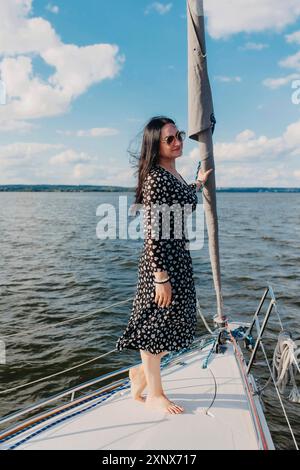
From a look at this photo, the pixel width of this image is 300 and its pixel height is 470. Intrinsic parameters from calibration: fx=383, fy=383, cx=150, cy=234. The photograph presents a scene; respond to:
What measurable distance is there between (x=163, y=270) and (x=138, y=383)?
1181 millimetres

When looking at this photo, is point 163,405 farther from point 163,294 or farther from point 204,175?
point 204,175

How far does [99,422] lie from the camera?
307 cm

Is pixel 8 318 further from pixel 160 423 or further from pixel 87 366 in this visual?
pixel 160 423

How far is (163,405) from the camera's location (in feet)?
10.5

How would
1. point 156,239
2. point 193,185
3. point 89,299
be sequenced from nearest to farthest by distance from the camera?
1. point 156,239
2. point 193,185
3. point 89,299

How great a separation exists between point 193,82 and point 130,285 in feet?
32.6

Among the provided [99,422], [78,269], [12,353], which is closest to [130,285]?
[78,269]

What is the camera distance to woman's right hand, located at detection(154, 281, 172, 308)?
2.87 meters

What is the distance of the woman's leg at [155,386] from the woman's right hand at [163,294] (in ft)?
1.66

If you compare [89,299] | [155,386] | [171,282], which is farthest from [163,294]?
[89,299]

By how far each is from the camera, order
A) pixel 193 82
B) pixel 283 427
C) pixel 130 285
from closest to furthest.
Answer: pixel 193 82, pixel 283 427, pixel 130 285

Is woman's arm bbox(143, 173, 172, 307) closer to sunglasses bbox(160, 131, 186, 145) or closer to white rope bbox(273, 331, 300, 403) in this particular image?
sunglasses bbox(160, 131, 186, 145)

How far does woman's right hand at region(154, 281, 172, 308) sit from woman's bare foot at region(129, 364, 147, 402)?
82cm

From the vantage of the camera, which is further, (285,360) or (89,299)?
(89,299)
